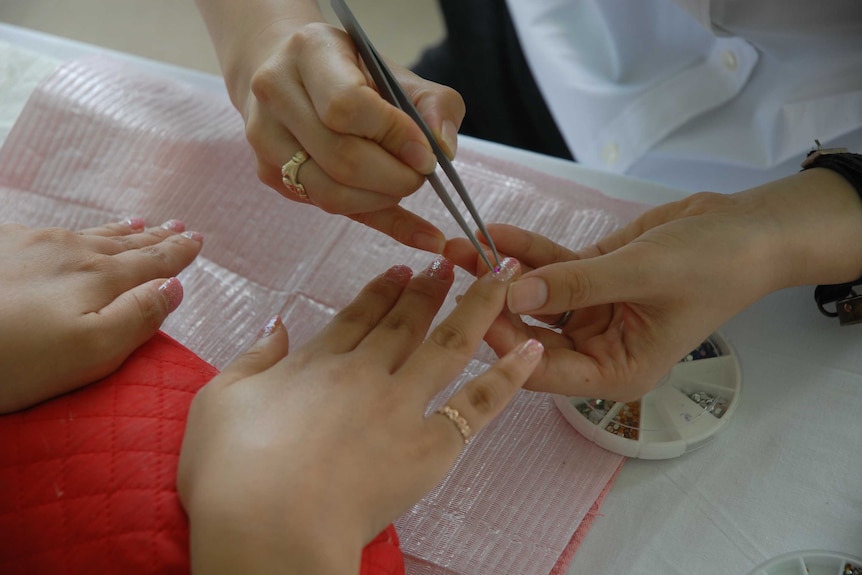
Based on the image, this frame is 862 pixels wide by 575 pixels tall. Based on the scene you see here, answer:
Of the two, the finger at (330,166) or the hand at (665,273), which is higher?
the finger at (330,166)

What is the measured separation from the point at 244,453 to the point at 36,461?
0.63ft

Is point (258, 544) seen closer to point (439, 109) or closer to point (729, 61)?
point (439, 109)

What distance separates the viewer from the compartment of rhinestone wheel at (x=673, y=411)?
0.77m

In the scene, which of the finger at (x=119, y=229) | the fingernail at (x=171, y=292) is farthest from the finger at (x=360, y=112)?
the finger at (x=119, y=229)

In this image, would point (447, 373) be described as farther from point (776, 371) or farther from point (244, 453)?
point (776, 371)

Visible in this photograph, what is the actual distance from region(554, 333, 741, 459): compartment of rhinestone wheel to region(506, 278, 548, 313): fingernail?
0.15 meters

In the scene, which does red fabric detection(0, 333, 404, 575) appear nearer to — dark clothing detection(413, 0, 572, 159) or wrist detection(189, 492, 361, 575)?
wrist detection(189, 492, 361, 575)

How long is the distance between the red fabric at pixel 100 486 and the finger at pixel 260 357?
0.05m

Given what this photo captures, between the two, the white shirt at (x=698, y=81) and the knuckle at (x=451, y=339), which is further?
the white shirt at (x=698, y=81)

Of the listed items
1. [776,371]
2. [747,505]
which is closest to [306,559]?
[747,505]

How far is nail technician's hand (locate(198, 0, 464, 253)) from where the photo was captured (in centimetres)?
64

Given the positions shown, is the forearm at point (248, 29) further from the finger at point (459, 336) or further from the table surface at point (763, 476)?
the table surface at point (763, 476)

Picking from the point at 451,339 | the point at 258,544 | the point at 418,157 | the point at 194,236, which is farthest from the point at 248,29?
the point at 258,544

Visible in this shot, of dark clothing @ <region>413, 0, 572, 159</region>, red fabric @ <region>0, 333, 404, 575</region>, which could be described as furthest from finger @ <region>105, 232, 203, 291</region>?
dark clothing @ <region>413, 0, 572, 159</region>
